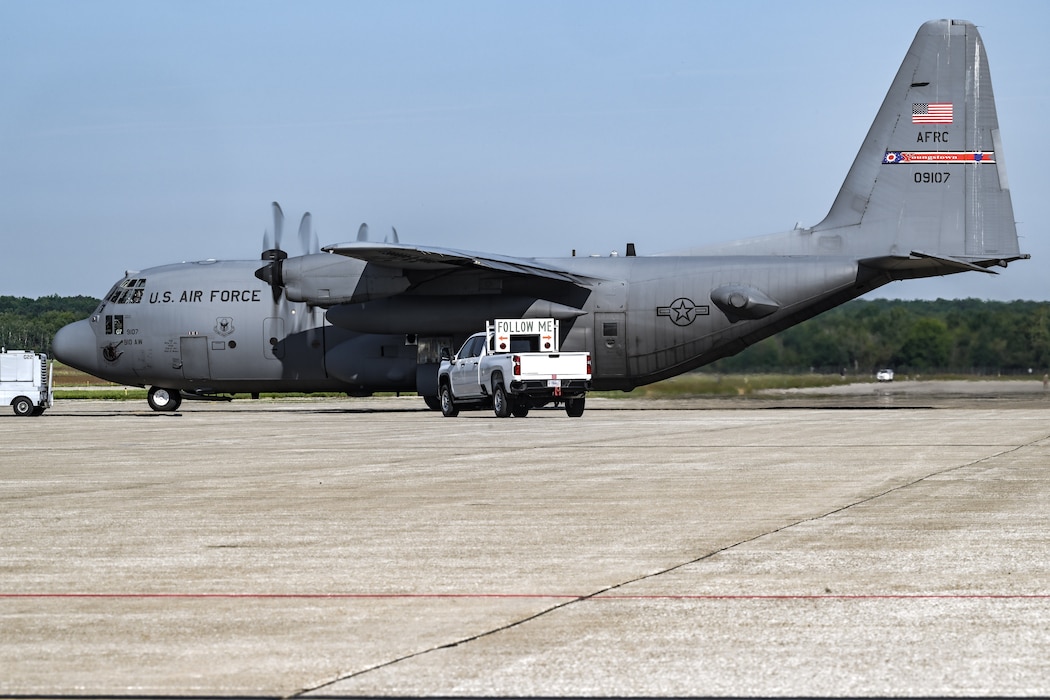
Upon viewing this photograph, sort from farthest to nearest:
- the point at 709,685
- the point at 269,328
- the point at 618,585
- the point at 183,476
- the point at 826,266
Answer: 1. the point at 269,328
2. the point at 826,266
3. the point at 183,476
4. the point at 618,585
5. the point at 709,685

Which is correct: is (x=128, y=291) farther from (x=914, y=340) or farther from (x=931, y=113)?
(x=914, y=340)

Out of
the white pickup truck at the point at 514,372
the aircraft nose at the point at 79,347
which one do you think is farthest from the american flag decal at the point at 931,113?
the aircraft nose at the point at 79,347

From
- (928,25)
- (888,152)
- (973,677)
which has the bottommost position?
(973,677)

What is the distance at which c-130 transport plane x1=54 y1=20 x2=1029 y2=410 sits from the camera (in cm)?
3669

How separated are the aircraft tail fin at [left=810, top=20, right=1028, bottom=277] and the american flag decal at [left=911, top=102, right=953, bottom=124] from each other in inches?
1.1

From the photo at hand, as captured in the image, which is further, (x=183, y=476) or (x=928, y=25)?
(x=928, y=25)

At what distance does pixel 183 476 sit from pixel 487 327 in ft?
66.4

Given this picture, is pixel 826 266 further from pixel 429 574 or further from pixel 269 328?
pixel 429 574

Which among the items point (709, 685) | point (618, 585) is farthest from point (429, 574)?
point (709, 685)

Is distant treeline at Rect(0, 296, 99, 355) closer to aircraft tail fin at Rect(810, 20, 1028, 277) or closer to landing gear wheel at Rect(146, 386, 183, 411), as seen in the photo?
landing gear wheel at Rect(146, 386, 183, 411)

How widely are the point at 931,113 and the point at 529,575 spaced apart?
31.6 metres

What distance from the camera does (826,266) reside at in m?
36.6

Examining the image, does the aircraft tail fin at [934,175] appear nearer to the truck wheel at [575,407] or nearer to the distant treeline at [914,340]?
the truck wheel at [575,407]

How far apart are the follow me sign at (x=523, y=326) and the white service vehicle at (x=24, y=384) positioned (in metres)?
14.9
